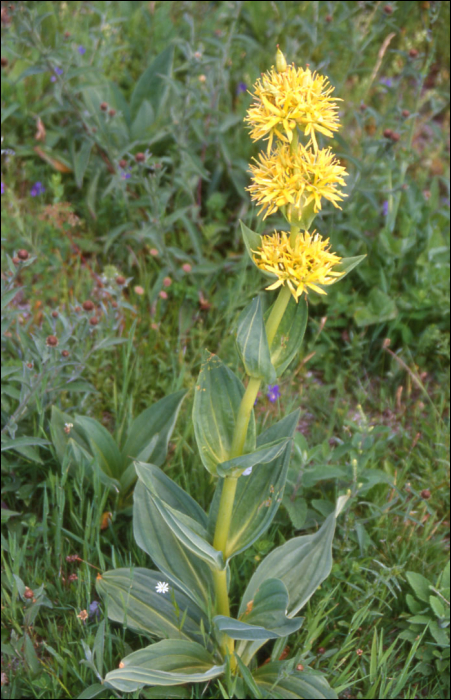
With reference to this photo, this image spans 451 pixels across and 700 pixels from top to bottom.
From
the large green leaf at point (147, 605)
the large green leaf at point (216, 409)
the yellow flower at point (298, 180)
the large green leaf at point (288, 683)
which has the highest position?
the yellow flower at point (298, 180)

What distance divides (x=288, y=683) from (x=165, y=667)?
35cm

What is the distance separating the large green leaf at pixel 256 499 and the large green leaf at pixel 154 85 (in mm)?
2318

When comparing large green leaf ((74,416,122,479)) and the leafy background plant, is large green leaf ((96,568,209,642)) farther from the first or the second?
large green leaf ((74,416,122,479))

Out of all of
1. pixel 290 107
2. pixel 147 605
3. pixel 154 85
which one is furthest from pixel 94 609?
pixel 154 85

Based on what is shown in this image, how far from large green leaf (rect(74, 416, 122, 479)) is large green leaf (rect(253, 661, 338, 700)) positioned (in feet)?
2.69

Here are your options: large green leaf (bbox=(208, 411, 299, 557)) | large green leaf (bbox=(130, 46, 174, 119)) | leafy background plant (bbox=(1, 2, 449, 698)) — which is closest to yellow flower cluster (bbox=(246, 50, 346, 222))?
large green leaf (bbox=(208, 411, 299, 557))

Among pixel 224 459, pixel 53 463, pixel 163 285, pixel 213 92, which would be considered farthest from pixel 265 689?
pixel 213 92

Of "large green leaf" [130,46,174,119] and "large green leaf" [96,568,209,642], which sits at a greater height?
"large green leaf" [130,46,174,119]

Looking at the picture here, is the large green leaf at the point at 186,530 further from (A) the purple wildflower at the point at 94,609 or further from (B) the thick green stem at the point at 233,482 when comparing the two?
(A) the purple wildflower at the point at 94,609

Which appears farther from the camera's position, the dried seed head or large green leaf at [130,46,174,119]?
large green leaf at [130,46,174,119]

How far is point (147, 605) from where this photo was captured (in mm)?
1920

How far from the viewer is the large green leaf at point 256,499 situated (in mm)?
1757

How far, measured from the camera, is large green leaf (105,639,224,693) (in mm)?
1588

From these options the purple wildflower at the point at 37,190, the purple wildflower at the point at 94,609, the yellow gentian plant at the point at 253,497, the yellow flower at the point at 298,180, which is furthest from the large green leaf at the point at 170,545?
the purple wildflower at the point at 37,190
